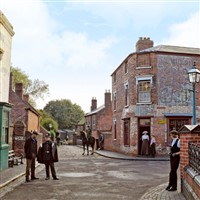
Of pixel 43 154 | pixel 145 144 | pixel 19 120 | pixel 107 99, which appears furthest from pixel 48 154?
pixel 107 99

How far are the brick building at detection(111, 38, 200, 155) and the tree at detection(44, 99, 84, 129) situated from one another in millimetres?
60371

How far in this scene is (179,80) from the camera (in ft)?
83.1

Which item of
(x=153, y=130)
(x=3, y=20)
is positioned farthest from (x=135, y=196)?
(x=153, y=130)

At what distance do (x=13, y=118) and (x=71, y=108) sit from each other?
60431mm

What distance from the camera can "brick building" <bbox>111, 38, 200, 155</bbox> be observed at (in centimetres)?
2477

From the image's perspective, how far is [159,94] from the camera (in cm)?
2492

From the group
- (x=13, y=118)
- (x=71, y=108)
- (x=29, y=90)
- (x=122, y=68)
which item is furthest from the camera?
(x=71, y=108)

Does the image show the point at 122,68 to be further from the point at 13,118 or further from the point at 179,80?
the point at 13,118

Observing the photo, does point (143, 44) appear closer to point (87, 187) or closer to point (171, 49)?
point (171, 49)

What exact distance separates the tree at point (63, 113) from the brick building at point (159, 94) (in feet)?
198

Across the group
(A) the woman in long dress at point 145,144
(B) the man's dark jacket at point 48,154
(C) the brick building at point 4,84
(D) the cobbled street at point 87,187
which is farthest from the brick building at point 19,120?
(A) the woman in long dress at point 145,144

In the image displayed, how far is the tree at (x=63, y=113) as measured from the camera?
85.4 metres

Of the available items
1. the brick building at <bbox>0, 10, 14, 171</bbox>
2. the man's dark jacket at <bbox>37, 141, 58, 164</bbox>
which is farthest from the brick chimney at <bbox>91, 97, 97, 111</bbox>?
the man's dark jacket at <bbox>37, 141, 58, 164</bbox>

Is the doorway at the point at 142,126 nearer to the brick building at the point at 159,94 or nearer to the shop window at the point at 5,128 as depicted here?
the brick building at the point at 159,94
